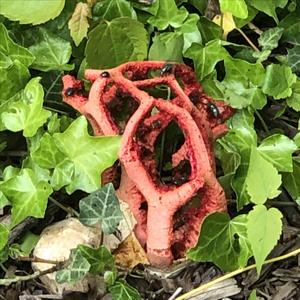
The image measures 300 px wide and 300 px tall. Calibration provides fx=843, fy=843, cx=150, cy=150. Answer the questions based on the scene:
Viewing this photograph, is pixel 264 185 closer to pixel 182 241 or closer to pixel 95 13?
pixel 182 241

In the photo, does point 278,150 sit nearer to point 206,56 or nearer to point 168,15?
point 206,56

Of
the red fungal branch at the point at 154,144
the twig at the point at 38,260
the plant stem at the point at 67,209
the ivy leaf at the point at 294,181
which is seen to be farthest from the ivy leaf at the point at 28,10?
the ivy leaf at the point at 294,181

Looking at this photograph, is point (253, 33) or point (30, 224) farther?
point (253, 33)

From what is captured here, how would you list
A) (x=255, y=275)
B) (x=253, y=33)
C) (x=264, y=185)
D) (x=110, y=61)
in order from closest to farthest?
(x=264, y=185) < (x=255, y=275) < (x=110, y=61) < (x=253, y=33)

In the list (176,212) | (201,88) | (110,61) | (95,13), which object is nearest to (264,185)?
(176,212)

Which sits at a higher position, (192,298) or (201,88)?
(201,88)

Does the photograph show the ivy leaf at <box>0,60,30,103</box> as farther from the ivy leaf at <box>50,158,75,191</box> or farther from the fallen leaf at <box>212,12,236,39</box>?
the fallen leaf at <box>212,12,236,39</box>

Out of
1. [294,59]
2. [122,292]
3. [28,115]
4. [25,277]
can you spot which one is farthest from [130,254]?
[294,59]

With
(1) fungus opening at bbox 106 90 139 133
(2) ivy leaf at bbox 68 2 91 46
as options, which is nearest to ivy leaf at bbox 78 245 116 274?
(1) fungus opening at bbox 106 90 139 133

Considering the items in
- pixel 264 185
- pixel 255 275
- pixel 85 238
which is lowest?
pixel 255 275
